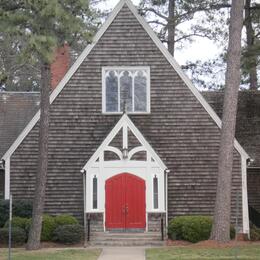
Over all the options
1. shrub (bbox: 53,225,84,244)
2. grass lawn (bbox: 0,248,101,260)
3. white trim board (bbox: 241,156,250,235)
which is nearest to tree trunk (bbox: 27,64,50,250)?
grass lawn (bbox: 0,248,101,260)

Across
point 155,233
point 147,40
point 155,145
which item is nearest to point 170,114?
point 155,145

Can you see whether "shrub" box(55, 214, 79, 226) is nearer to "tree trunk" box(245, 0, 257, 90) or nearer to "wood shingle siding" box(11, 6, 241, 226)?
"wood shingle siding" box(11, 6, 241, 226)

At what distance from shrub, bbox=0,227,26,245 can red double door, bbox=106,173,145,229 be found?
3.60 m

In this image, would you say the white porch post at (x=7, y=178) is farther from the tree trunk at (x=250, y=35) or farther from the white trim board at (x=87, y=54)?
the tree trunk at (x=250, y=35)

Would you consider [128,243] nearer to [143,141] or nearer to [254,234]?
[143,141]

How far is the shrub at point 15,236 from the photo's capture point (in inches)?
850

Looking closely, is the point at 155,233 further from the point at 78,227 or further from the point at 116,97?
the point at 116,97

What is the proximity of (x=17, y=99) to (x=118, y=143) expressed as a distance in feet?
28.1

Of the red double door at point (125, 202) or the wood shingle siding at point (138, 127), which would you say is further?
the wood shingle siding at point (138, 127)

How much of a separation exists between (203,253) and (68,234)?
18.5ft

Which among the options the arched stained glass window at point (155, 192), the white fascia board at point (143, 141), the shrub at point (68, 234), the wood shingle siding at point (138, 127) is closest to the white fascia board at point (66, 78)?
the wood shingle siding at point (138, 127)

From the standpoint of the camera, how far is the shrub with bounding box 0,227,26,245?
2158 centimetres

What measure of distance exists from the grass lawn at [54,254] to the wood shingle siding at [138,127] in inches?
159

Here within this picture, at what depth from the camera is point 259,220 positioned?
2738 centimetres
